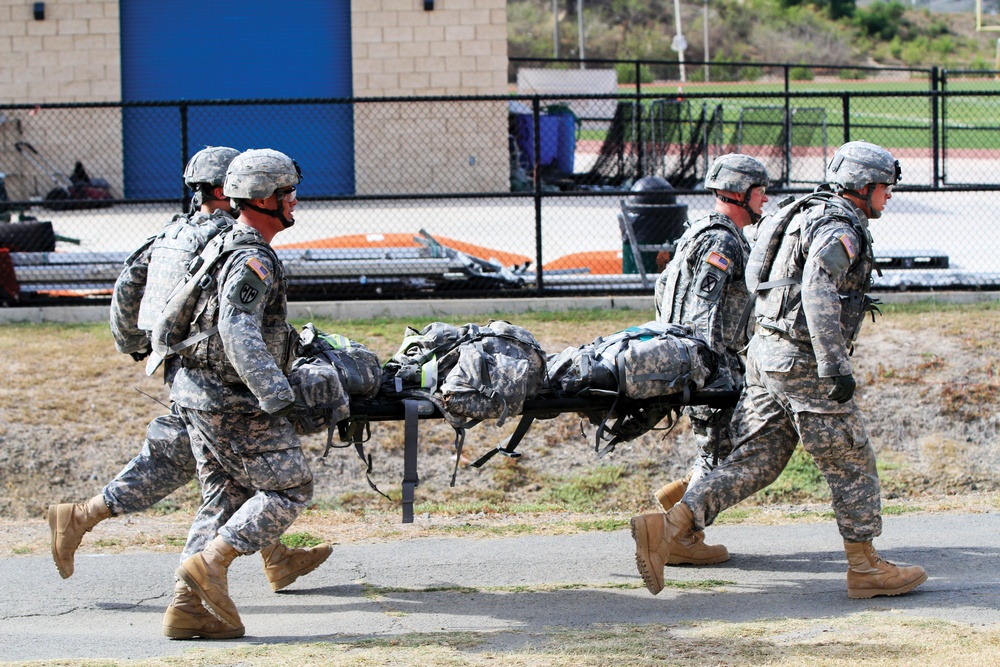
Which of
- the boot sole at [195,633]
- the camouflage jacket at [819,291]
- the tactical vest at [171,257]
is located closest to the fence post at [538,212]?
the camouflage jacket at [819,291]

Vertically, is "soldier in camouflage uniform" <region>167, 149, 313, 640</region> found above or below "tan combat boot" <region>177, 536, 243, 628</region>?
above

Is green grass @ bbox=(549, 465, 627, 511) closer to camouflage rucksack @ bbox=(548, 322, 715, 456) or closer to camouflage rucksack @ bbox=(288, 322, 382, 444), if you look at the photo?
camouflage rucksack @ bbox=(548, 322, 715, 456)

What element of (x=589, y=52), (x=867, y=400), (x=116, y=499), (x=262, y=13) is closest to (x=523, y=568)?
(x=116, y=499)

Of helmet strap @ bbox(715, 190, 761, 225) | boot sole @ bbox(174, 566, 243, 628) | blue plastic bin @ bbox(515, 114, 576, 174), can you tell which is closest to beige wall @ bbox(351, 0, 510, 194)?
blue plastic bin @ bbox(515, 114, 576, 174)

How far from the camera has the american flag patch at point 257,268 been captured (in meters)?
4.93

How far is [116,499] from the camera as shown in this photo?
5590 millimetres

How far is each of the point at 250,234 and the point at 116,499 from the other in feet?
4.69

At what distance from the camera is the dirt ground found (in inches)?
304

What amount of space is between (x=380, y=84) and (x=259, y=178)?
1605 cm

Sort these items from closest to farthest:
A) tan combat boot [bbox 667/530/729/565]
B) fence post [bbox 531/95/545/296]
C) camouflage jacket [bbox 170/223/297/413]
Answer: camouflage jacket [bbox 170/223/297/413] < tan combat boot [bbox 667/530/729/565] < fence post [bbox 531/95/545/296]

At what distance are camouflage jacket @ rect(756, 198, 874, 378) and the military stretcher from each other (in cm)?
43

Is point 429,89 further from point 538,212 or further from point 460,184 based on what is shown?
point 538,212

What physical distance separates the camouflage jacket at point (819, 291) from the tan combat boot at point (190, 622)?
8.52 ft

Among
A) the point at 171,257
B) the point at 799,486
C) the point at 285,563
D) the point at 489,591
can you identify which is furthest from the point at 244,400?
the point at 799,486
